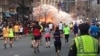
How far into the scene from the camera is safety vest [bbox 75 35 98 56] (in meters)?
7.60

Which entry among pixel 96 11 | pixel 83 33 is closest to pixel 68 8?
pixel 96 11

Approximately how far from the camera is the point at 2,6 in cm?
7288

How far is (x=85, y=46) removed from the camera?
25.1 ft

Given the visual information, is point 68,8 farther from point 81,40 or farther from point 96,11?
point 81,40

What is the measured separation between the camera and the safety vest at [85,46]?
760 centimetres

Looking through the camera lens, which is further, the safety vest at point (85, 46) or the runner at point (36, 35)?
the runner at point (36, 35)

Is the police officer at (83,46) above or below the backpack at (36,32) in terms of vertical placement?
above

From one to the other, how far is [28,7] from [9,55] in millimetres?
58449

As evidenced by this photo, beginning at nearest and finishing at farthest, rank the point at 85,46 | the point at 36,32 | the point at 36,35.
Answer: the point at 85,46 → the point at 36,35 → the point at 36,32

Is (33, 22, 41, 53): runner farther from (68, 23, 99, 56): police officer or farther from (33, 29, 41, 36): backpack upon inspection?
(68, 23, 99, 56): police officer

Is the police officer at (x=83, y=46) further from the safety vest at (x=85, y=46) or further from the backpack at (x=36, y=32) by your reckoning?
the backpack at (x=36, y=32)

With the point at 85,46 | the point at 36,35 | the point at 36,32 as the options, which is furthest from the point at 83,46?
the point at 36,32

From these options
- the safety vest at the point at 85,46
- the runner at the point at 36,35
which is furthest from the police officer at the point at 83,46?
the runner at the point at 36,35

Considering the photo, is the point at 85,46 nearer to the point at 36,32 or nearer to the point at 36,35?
the point at 36,35
